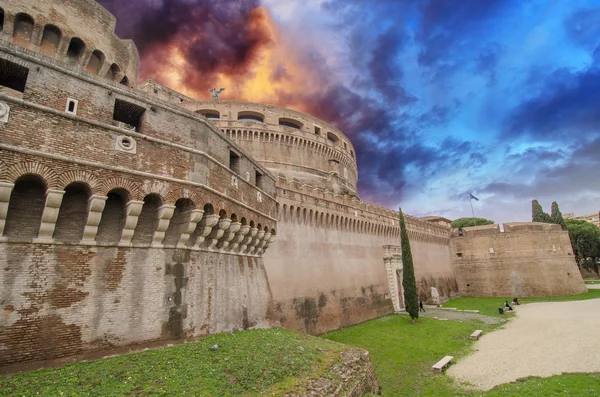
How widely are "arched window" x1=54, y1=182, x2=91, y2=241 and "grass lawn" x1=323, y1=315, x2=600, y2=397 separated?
1185 centimetres

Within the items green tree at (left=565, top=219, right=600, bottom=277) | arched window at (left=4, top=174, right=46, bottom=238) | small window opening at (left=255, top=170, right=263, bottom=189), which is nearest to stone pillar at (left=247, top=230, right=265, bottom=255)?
small window opening at (left=255, top=170, right=263, bottom=189)

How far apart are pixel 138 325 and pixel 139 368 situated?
138 cm

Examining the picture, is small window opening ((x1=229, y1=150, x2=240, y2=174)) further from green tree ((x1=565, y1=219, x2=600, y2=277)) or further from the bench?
green tree ((x1=565, y1=219, x2=600, y2=277))

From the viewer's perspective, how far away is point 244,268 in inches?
482

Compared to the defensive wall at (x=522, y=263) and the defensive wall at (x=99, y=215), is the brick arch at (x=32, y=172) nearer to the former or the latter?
the defensive wall at (x=99, y=215)

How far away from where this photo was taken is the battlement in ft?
34.6

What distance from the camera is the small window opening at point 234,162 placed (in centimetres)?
1200

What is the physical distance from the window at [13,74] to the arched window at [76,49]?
5459 millimetres

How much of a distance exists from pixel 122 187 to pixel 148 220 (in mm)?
1290

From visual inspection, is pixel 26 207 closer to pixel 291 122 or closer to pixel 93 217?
pixel 93 217

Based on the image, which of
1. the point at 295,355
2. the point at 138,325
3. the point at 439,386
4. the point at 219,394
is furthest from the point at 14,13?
the point at 439,386

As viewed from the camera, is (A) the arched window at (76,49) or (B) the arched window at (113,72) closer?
(A) the arched window at (76,49)

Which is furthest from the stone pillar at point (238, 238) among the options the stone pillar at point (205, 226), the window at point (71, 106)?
the window at point (71, 106)

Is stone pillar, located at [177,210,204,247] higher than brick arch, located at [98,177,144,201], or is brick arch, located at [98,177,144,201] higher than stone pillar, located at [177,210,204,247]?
brick arch, located at [98,177,144,201]
